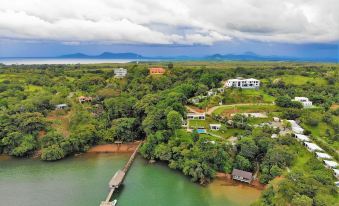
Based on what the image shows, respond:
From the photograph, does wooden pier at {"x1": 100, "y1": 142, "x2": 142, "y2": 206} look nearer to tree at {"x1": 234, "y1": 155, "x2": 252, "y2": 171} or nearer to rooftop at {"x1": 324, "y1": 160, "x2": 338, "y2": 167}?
tree at {"x1": 234, "y1": 155, "x2": 252, "y2": 171}

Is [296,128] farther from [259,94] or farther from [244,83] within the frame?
[244,83]

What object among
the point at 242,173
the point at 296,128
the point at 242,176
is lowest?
the point at 242,176

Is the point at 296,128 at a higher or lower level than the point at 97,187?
higher

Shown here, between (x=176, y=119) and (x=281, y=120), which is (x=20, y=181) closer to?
(x=176, y=119)

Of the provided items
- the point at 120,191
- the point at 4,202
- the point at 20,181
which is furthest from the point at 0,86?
the point at 120,191

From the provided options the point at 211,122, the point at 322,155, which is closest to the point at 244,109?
the point at 211,122

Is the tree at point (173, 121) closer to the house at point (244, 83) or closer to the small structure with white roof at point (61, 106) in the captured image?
the small structure with white roof at point (61, 106)
